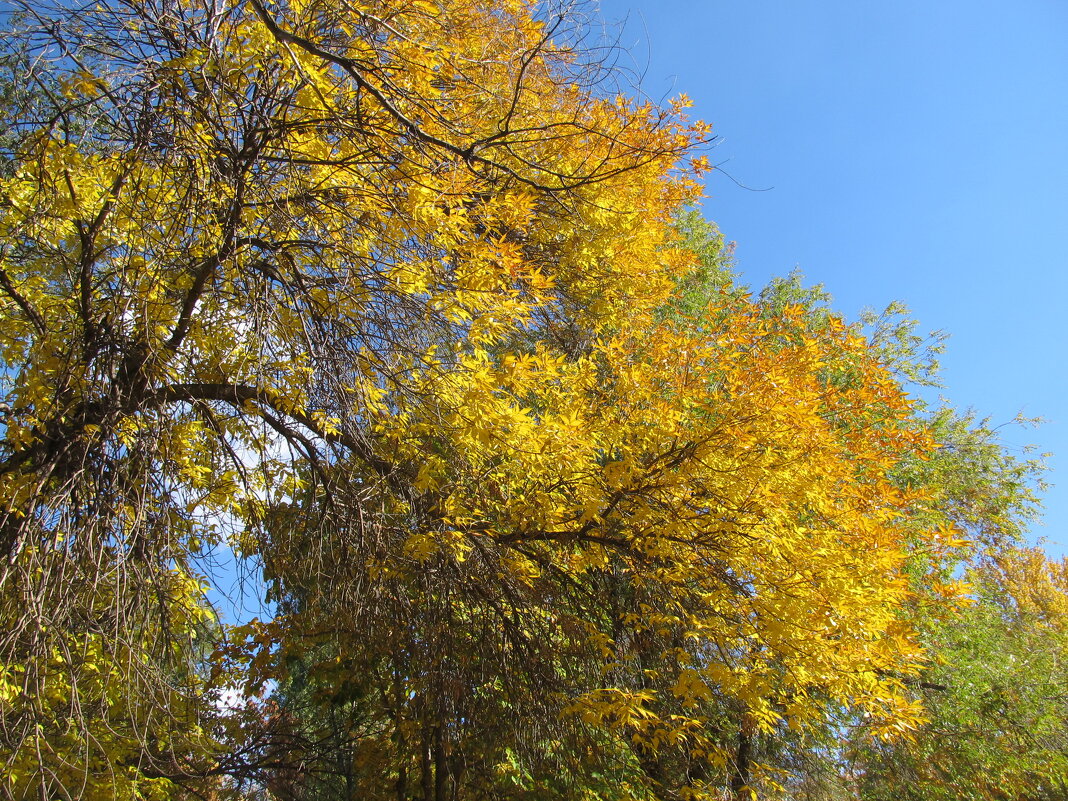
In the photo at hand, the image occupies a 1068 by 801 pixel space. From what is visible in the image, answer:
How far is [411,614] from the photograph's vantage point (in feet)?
14.0

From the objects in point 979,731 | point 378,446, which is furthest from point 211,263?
point 979,731

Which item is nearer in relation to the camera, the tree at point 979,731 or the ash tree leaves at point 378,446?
the ash tree leaves at point 378,446

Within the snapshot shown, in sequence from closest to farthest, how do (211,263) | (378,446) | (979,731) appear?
(211,263) → (378,446) → (979,731)

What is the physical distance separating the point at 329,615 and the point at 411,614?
0.69 meters

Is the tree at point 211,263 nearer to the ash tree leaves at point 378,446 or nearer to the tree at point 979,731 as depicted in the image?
the ash tree leaves at point 378,446

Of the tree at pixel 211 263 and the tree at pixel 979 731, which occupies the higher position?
the tree at pixel 211 263

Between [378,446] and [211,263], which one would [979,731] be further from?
[211,263]

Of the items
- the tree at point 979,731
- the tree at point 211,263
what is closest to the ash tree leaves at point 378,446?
the tree at point 211,263

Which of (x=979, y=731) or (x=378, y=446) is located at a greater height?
(x=378, y=446)

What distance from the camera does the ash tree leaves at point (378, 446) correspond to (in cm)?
288

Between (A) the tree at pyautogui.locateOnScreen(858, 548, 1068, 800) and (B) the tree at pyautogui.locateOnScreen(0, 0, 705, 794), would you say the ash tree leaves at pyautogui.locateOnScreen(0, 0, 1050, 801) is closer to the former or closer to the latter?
(B) the tree at pyautogui.locateOnScreen(0, 0, 705, 794)

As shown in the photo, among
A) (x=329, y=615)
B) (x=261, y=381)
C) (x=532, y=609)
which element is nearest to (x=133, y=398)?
(x=261, y=381)

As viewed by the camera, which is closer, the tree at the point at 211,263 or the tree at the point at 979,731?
the tree at the point at 211,263

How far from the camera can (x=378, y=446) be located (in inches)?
176
